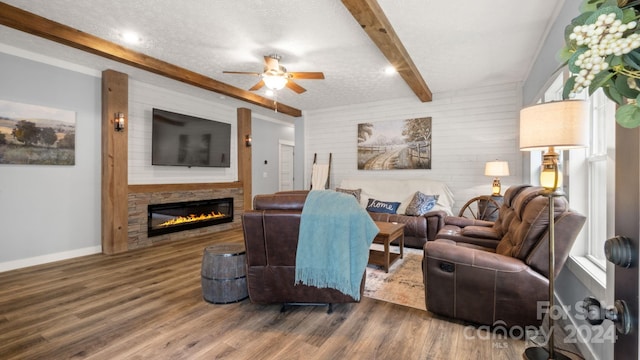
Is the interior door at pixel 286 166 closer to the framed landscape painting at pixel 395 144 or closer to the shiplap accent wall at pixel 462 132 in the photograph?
the shiplap accent wall at pixel 462 132

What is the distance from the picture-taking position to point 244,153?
6156mm

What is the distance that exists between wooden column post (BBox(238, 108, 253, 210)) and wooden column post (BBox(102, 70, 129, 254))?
226cm

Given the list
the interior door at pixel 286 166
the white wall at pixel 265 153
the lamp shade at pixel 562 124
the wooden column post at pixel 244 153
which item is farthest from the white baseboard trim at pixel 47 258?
the lamp shade at pixel 562 124

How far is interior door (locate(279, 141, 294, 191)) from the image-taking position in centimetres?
762

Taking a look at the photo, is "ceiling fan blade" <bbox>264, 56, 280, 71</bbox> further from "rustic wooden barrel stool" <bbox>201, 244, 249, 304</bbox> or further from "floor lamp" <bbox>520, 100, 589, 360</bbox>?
"floor lamp" <bbox>520, 100, 589, 360</bbox>

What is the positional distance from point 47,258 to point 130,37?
290 cm

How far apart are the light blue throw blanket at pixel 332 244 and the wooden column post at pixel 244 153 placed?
170 inches

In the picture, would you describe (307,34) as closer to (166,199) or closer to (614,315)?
(614,315)

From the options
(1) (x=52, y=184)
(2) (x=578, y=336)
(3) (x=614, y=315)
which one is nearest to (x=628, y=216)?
(3) (x=614, y=315)

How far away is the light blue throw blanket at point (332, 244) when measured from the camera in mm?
2066

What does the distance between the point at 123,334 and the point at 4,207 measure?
2.64 metres

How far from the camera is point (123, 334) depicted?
2.01 m

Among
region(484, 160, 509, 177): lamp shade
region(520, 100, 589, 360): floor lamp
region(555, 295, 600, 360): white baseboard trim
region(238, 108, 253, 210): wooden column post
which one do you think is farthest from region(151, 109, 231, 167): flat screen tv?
region(555, 295, 600, 360): white baseboard trim

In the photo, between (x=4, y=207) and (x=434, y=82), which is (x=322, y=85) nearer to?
(x=434, y=82)
